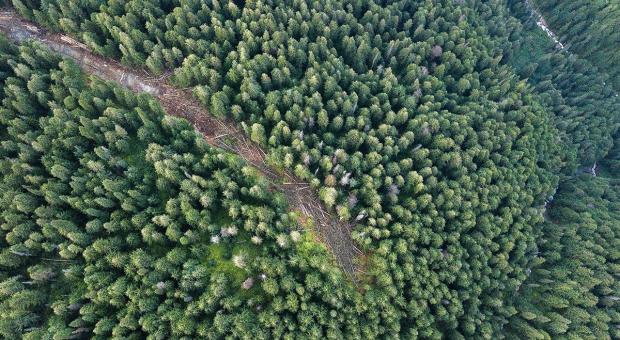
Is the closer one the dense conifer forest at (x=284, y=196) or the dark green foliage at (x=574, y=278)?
the dense conifer forest at (x=284, y=196)

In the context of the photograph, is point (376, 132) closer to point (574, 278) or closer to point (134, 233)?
point (134, 233)

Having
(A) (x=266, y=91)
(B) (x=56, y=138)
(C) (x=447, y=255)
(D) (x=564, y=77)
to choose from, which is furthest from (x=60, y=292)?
(D) (x=564, y=77)

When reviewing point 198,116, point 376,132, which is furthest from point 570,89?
point 198,116

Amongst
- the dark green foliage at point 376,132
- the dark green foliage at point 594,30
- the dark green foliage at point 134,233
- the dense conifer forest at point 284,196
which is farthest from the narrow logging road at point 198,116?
the dark green foliage at point 594,30

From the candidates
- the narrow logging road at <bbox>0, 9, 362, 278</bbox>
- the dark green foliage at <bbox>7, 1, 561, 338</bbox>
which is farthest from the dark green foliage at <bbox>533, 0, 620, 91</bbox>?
the narrow logging road at <bbox>0, 9, 362, 278</bbox>

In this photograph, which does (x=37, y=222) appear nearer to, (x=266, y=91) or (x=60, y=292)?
(x=60, y=292)

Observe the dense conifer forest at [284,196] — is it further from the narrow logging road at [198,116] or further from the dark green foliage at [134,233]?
the narrow logging road at [198,116]
